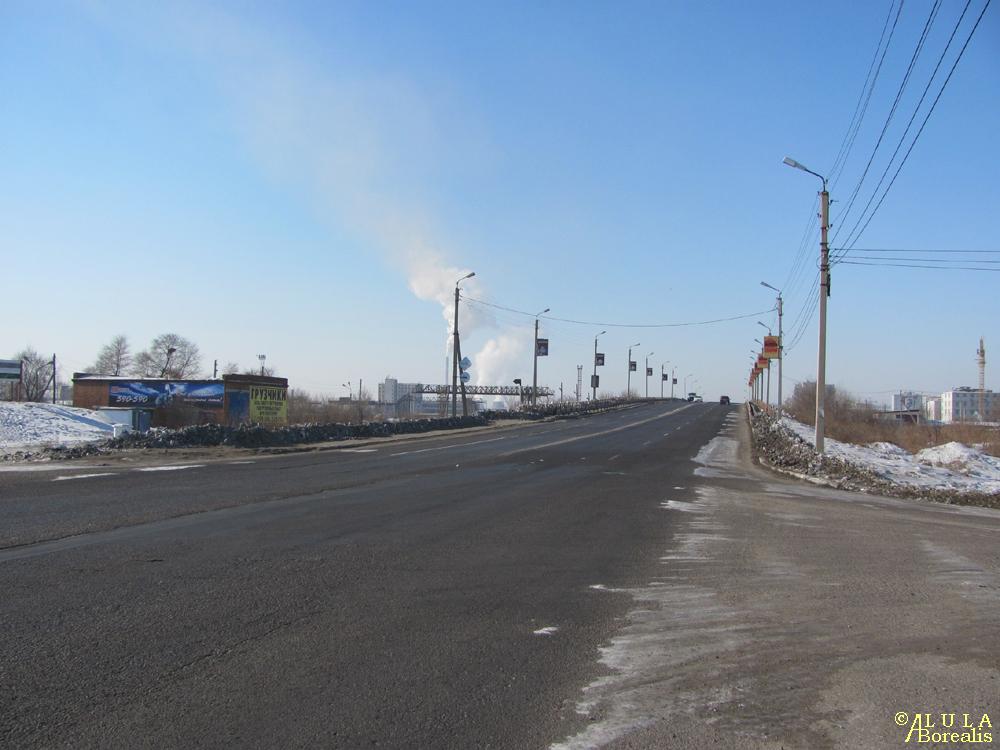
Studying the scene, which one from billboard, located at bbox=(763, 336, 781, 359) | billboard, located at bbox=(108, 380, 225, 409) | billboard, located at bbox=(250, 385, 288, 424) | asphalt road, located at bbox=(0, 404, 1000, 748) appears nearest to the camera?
asphalt road, located at bbox=(0, 404, 1000, 748)

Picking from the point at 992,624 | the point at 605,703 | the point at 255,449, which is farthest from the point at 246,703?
the point at 255,449

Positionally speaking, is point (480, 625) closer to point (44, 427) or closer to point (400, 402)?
point (44, 427)

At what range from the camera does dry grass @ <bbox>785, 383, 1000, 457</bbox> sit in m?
50.0

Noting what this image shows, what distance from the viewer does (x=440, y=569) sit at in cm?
881

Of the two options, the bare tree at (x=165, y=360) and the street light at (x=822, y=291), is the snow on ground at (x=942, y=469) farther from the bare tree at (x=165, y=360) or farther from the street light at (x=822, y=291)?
the bare tree at (x=165, y=360)

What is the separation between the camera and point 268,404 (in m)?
53.3

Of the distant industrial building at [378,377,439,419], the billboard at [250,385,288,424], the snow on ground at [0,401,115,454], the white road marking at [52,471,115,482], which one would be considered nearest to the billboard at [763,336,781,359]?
the white road marking at [52,471,115,482]

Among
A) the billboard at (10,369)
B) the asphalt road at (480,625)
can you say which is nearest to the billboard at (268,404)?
the billboard at (10,369)

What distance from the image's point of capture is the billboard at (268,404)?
169 ft

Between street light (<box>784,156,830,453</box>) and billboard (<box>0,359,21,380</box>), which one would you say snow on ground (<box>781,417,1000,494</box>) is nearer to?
street light (<box>784,156,830,453</box>)

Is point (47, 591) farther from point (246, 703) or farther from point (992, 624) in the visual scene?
point (992, 624)

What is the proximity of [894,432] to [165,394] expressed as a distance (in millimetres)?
51288

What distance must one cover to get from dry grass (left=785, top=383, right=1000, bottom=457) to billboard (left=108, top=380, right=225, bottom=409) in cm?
3943

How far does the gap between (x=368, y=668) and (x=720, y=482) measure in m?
16.8
